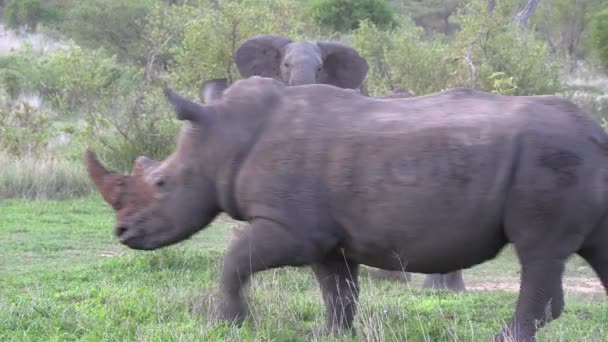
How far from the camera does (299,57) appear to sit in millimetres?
12664

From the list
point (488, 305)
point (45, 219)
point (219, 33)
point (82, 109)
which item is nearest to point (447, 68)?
point (219, 33)

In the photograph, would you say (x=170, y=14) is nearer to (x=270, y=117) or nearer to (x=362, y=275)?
(x=362, y=275)

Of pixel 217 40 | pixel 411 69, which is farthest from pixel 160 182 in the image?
pixel 411 69

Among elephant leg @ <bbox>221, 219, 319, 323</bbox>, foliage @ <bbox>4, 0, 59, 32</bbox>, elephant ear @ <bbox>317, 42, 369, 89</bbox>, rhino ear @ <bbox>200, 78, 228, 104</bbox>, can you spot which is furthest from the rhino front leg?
foliage @ <bbox>4, 0, 59, 32</bbox>

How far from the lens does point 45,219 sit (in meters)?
12.5

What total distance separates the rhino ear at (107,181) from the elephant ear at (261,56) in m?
7.41

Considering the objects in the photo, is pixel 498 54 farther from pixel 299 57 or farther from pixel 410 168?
pixel 410 168

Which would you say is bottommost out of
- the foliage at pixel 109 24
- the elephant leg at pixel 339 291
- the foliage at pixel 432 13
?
the foliage at pixel 432 13

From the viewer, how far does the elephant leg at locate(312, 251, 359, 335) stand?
6.02m

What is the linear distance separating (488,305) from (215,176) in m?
2.85

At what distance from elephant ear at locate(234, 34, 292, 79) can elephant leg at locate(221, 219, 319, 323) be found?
788cm

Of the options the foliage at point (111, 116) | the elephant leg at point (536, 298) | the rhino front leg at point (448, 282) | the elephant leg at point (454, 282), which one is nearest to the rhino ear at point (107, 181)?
the elephant leg at point (536, 298)

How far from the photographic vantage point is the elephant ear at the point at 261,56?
13344 millimetres

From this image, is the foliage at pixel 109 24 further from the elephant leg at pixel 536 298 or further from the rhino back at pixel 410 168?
the elephant leg at pixel 536 298
